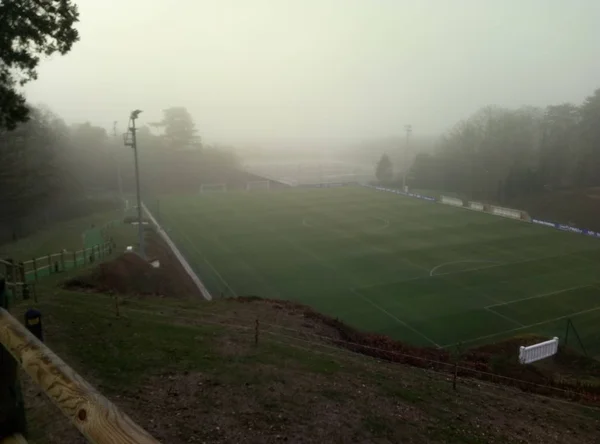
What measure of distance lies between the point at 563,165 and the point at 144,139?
290ft

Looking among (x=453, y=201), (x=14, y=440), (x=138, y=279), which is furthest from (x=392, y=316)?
(x=453, y=201)

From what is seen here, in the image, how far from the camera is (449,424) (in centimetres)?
1128

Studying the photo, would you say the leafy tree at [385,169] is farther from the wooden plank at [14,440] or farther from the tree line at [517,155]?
the wooden plank at [14,440]

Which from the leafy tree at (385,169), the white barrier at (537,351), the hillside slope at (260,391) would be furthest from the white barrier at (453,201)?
the hillside slope at (260,391)

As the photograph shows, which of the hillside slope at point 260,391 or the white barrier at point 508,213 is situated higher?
the hillside slope at point 260,391

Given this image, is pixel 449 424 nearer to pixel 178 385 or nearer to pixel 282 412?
pixel 282 412

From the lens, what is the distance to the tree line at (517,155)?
8381cm

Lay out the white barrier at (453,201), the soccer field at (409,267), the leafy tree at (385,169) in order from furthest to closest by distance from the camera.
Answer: the leafy tree at (385,169) → the white barrier at (453,201) → the soccer field at (409,267)

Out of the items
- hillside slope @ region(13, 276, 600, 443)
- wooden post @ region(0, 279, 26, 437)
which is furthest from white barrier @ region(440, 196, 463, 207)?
wooden post @ region(0, 279, 26, 437)

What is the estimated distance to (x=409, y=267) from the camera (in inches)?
1467

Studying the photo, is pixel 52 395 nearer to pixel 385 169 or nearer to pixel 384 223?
pixel 384 223

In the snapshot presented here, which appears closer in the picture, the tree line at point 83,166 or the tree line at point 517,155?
the tree line at point 83,166

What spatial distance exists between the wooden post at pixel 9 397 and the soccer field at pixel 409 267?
897 inches

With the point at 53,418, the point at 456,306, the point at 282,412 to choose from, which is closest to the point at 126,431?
the point at 53,418
